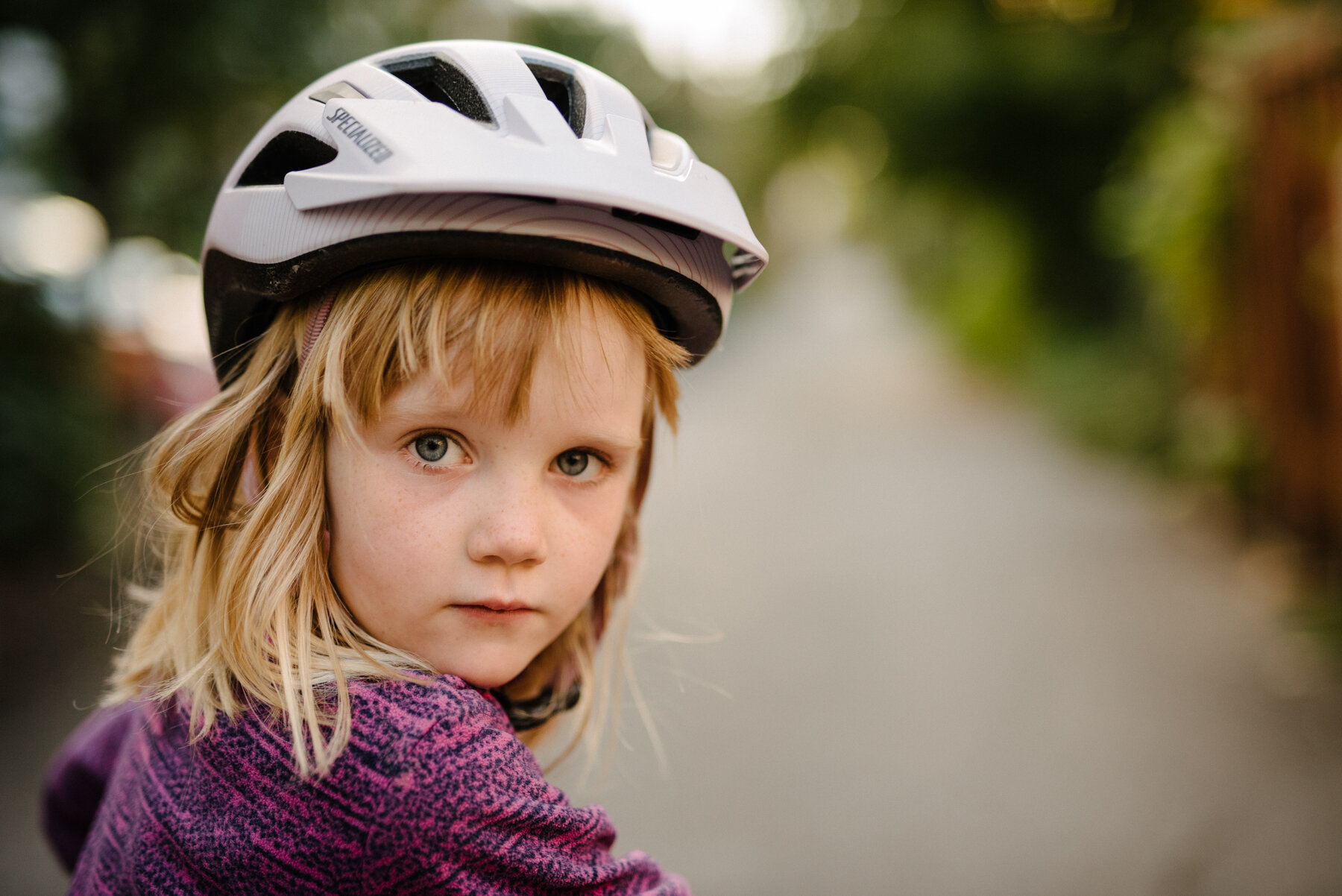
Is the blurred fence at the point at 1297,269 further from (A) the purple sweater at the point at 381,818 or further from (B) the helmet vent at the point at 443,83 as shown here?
(A) the purple sweater at the point at 381,818

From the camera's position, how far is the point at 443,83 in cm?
139

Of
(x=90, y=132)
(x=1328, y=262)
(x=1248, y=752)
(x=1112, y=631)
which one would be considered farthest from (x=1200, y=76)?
(x=90, y=132)

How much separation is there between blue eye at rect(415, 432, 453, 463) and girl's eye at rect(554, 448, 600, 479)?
0.15 m

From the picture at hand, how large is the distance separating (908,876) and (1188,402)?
5849 millimetres

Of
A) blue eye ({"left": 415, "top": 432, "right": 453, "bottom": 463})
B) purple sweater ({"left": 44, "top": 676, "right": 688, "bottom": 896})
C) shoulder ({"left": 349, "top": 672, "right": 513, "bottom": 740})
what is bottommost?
purple sweater ({"left": 44, "top": 676, "right": 688, "bottom": 896})

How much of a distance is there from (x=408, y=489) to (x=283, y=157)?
0.65 m

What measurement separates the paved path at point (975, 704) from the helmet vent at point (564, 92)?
0.54 meters

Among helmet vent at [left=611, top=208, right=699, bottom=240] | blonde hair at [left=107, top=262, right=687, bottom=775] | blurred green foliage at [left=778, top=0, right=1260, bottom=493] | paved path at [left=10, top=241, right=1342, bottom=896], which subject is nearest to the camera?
blonde hair at [left=107, top=262, right=687, bottom=775]

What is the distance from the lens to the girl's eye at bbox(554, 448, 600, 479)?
1.26 m

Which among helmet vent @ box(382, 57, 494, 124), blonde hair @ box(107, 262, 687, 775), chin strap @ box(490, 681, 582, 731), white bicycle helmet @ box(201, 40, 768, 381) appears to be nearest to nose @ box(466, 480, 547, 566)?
blonde hair @ box(107, 262, 687, 775)

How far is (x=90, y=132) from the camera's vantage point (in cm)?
499

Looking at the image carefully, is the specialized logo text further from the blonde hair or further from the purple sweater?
the purple sweater

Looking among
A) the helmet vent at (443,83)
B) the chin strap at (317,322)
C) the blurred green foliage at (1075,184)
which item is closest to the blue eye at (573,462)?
the chin strap at (317,322)

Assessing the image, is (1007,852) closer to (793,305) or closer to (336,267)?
(336,267)
